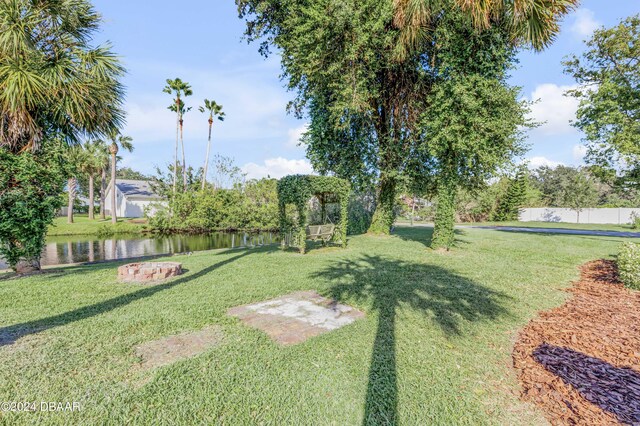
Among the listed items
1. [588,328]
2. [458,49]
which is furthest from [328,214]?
[588,328]

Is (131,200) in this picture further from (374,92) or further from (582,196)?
(582,196)

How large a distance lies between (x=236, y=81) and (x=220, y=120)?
18.1 m

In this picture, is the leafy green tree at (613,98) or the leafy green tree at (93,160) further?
the leafy green tree at (93,160)

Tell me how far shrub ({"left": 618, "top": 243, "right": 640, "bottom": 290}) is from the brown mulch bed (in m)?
0.93

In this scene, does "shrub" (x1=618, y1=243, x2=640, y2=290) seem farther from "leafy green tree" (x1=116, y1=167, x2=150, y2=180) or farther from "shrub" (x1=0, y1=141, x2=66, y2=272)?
"leafy green tree" (x1=116, y1=167, x2=150, y2=180)

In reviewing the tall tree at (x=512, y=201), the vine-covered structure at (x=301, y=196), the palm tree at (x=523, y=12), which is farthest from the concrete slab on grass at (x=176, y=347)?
the tall tree at (x=512, y=201)

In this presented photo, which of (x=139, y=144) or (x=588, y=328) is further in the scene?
(x=139, y=144)

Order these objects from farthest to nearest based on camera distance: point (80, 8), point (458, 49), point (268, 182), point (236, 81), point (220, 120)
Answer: point (268, 182) → point (220, 120) → point (236, 81) → point (458, 49) → point (80, 8)

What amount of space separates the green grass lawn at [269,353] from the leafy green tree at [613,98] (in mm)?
9018

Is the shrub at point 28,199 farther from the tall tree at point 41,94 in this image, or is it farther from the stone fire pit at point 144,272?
the stone fire pit at point 144,272

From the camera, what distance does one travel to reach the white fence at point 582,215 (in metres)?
25.9

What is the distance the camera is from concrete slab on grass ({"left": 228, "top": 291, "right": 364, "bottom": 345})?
3621mm

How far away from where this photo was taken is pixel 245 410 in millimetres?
2209

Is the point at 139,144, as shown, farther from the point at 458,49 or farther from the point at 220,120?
the point at 458,49
